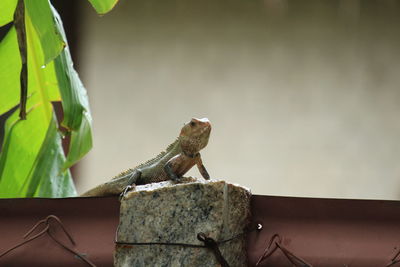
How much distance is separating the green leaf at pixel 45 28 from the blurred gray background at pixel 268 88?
1.88 meters

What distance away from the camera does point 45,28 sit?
1.66 meters

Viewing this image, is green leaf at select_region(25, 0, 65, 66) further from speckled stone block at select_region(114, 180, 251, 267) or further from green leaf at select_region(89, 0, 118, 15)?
speckled stone block at select_region(114, 180, 251, 267)

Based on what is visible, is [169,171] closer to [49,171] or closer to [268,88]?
[49,171]

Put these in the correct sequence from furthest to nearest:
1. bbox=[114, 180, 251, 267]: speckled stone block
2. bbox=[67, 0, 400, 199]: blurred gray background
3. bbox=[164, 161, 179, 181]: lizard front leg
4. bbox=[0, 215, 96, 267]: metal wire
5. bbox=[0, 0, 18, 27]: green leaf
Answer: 1. bbox=[67, 0, 400, 199]: blurred gray background
2. bbox=[0, 0, 18, 27]: green leaf
3. bbox=[164, 161, 179, 181]: lizard front leg
4. bbox=[0, 215, 96, 267]: metal wire
5. bbox=[114, 180, 251, 267]: speckled stone block

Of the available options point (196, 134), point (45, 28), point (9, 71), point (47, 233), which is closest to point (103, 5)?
point (45, 28)

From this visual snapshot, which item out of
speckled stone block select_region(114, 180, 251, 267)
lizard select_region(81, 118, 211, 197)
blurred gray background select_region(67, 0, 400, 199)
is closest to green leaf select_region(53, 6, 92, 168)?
lizard select_region(81, 118, 211, 197)

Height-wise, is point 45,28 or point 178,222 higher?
point 45,28

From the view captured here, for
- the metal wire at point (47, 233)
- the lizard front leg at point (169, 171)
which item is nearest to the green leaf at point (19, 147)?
the lizard front leg at point (169, 171)

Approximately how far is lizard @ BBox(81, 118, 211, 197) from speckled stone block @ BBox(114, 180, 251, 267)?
0.32 m

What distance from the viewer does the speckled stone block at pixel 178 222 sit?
116cm

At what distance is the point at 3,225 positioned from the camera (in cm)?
133

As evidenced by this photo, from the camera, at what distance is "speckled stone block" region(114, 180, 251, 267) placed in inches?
45.6

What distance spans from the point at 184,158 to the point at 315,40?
2127 millimetres

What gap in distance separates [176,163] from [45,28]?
401mm
